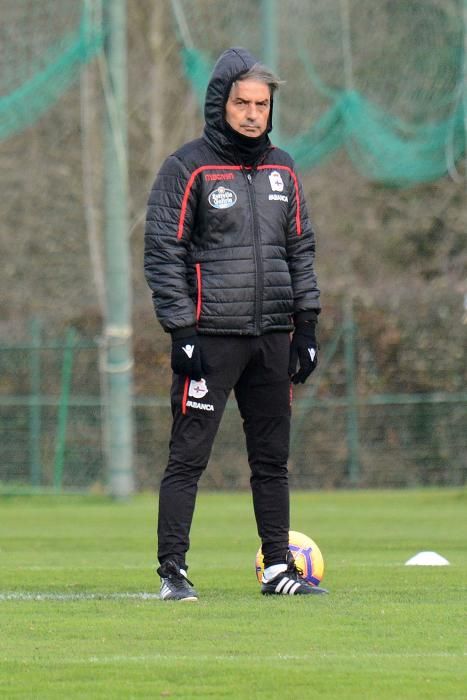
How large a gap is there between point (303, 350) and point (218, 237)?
65 cm

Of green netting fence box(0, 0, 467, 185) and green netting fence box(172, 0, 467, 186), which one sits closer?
green netting fence box(0, 0, 467, 185)

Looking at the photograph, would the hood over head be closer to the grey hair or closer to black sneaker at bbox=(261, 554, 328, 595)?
the grey hair

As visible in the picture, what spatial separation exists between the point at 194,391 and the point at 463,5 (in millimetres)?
12747

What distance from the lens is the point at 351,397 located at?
65.1ft

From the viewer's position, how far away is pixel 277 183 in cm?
756

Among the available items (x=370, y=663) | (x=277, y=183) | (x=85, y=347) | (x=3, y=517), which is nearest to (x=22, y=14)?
(x=85, y=347)

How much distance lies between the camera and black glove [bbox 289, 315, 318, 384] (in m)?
7.58

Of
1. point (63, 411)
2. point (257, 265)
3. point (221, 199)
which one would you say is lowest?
point (63, 411)

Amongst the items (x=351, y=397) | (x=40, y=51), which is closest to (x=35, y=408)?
(x=351, y=397)

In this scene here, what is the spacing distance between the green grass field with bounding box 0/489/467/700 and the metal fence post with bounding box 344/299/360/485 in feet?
25.6

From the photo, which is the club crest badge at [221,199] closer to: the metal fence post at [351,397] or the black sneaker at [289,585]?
the black sneaker at [289,585]

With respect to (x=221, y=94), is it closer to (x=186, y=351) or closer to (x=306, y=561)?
(x=186, y=351)

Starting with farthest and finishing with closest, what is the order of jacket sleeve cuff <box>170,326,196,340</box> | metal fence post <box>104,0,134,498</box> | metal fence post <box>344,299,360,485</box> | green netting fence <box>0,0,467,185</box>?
metal fence post <box>344,299,360,485</box> < green netting fence <box>0,0,467,185</box> < metal fence post <box>104,0,134,498</box> < jacket sleeve cuff <box>170,326,196,340</box>

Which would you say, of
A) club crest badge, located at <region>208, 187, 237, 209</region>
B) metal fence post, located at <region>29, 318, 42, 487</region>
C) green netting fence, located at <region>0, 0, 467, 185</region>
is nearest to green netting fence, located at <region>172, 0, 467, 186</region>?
green netting fence, located at <region>0, 0, 467, 185</region>
